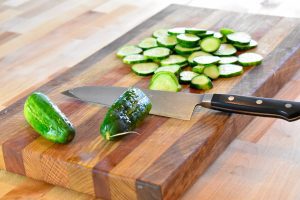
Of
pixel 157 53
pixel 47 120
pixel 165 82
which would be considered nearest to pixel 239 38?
pixel 157 53

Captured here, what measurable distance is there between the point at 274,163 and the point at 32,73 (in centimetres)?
92

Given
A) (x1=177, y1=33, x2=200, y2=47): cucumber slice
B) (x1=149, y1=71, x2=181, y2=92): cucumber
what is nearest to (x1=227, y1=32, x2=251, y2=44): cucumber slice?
(x1=177, y1=33, x2=200, y2=47): cucumber slice

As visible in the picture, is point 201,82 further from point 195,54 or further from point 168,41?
point 168,41

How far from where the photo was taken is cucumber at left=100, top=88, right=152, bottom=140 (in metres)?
1.61

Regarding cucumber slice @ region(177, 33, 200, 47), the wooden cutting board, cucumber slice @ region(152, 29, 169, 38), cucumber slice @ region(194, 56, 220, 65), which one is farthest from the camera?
cucumber slice @ region(152, 29, 169, 38)

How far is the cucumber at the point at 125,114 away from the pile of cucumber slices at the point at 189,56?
165 mm

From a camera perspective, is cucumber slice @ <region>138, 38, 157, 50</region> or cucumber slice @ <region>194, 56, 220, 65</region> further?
cucumber slice @ <region>138, 38, 157, 50</region>

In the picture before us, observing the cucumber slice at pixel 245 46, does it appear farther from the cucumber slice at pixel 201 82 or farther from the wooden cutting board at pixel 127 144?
the cucumber slice at pixel 201 82

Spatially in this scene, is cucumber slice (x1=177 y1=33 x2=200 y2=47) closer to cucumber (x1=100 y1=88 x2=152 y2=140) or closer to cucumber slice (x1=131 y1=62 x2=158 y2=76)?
cucumber slice (x1=131 y1=62 x2=158 y2=76)

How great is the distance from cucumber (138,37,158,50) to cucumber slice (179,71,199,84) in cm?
22

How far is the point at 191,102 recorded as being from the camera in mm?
1721

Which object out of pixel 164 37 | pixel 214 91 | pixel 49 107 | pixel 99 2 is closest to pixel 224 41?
pixel 164 37

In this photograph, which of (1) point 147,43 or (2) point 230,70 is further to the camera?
(1) point 147,43

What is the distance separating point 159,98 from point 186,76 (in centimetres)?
18
